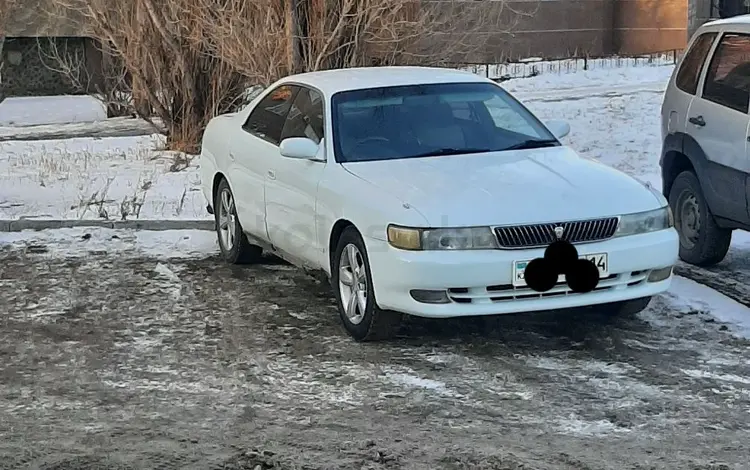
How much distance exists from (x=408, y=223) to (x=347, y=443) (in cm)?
151

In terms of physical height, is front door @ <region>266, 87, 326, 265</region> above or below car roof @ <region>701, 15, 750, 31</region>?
below

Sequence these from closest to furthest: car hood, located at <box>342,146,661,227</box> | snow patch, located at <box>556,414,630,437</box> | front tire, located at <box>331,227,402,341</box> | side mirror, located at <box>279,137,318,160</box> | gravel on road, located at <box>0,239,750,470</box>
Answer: gravel on road, located at <box>0,239,750,470</box> < snow patch, located at <box>556,414,630,437</box> < car hood, located at <box>342,146,661,227</box> < front tire, located at <box>331,227,402,341</box> < side mirror, located at <box>279,137,318,160</box>

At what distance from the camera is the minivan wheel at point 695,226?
333 inches

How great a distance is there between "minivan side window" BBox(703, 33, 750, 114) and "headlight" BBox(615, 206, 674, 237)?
157 cm

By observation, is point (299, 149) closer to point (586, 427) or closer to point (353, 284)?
point (353, 284)

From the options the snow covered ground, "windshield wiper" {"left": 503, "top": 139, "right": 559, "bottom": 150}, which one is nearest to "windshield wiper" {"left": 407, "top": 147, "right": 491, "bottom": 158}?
"windshield wiper" {"left": 503, "top": 139, "right": 559, "bottom": 150}

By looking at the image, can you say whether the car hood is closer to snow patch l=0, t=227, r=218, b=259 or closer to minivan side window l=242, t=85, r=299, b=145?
minivan side window l=242, t=85, r=299, b=145

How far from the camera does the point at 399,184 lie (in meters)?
6.74

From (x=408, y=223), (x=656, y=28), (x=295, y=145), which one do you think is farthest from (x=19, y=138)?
(x=656, y=28)

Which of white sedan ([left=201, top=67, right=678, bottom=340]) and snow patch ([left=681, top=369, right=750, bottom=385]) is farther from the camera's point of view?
white sedan ([left=201, top=67, right=678, bottom=340])

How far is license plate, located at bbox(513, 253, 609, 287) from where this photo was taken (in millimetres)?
6211

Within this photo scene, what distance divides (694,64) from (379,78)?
8.09ft

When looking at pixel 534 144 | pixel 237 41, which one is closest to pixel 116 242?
pixel 534 144

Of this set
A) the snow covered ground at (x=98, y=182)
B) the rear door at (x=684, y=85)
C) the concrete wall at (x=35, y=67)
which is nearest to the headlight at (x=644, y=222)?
the rear door at (x=684, y=85)
